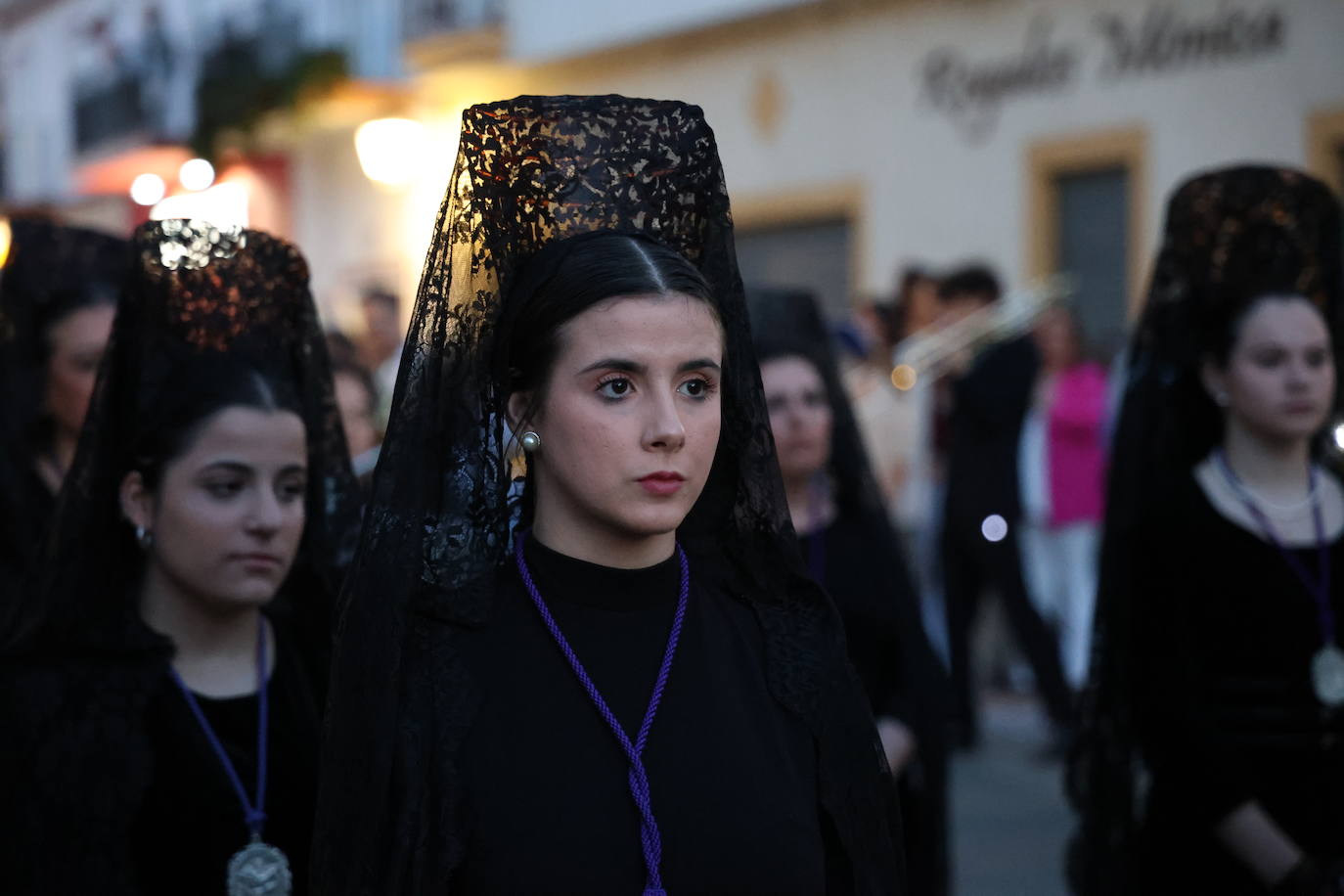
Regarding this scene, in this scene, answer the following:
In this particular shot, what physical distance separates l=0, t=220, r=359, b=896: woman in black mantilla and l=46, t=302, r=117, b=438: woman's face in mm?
1237

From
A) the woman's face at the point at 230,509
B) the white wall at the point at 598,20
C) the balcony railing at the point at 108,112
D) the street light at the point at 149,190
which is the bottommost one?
the woman's face at the point at 230,509

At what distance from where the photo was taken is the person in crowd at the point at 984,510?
9.41 meters

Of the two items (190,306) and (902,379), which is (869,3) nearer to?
(902,379)

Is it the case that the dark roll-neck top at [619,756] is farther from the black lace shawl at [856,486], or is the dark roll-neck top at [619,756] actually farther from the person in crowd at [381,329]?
the person in crowd at [381,329]

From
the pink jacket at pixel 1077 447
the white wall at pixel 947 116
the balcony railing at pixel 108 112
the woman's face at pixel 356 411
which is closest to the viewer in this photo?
the woman's face at pixel 356 411

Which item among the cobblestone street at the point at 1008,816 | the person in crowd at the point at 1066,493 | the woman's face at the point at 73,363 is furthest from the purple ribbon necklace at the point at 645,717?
the person in crowd at the point at 1066,493

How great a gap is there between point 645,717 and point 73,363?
2.89 m

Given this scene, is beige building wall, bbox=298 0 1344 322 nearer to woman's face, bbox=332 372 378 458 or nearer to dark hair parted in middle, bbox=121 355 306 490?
woman's face, bbox=332 372 378 458

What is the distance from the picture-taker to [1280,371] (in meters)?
4.50

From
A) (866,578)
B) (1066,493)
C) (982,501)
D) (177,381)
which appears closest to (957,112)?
(1066,493)

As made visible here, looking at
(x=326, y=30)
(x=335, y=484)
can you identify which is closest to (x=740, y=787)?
(x=335, y=484)

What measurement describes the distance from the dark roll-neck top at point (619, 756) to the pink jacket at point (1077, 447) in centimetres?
756

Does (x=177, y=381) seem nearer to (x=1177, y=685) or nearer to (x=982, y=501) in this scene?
(x=1177, y=685)

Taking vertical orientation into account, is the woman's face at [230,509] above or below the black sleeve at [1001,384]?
below
